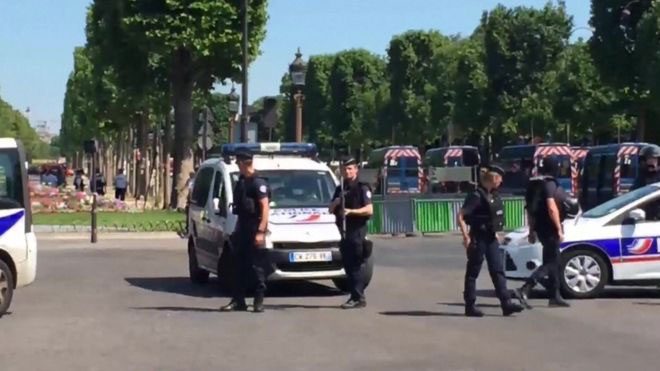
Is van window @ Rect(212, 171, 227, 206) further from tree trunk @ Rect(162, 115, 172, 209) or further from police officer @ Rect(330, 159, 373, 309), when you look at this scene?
tree trunk @ Rect(162, 115, 172, 209)

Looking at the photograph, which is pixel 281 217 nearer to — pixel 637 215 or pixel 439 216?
pixel 637 215

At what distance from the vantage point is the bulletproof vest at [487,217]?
15094 mm

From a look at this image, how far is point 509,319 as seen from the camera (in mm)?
15203

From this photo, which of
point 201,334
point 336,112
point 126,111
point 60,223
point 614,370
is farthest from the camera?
point 336,112

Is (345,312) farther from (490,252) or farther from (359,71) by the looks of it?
(359,71)

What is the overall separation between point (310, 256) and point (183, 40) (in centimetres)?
2571

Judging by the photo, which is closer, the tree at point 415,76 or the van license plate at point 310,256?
the van license plate at point 310,256

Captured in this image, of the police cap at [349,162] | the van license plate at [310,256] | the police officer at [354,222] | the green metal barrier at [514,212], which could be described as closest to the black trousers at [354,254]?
the police officer at [354,222]

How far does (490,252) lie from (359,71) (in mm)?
95442

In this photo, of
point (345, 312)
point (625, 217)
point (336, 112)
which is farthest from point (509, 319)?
point (336, 112)

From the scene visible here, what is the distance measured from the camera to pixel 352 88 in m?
108

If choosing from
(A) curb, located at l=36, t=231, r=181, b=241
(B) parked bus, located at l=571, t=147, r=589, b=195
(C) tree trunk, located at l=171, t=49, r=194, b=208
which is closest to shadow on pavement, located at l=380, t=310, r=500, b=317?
(A) curb, located at l=36, t=231, r=181, b=241

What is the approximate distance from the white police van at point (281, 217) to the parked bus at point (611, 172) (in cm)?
2520

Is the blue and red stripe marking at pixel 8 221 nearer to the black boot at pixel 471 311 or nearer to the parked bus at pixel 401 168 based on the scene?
the black boot at pixel 471 311
